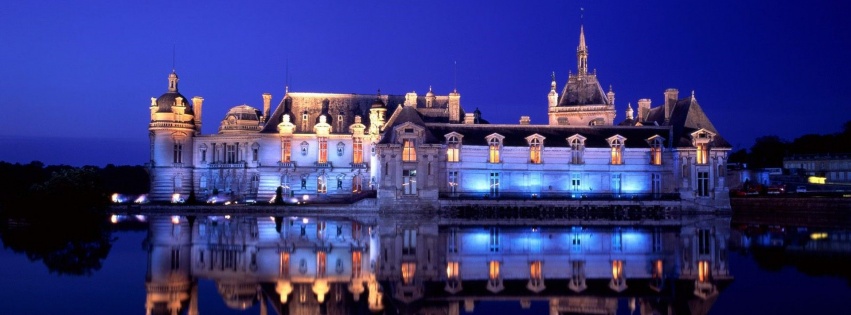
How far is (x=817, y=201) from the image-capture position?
49.7m

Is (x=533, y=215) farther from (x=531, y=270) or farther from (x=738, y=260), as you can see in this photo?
(x=531, y=270)

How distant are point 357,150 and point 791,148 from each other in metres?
68.4

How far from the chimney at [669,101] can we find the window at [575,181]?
9.30m

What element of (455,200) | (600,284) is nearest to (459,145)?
(455,200)

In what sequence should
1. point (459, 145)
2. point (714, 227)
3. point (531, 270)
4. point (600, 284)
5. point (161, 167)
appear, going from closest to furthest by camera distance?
1. point (600, 284)
2. point (531, 270)
3. point (714, 227)
4. point (459, 145)
5. point (161, 167)

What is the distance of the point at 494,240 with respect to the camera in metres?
32.0

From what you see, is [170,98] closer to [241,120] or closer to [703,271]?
[241,120]

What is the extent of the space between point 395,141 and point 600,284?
103 ft

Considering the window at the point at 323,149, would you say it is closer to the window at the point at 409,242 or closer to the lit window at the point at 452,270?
the window at the point at 409,242

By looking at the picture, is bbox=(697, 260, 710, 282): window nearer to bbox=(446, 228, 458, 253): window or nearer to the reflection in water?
the reflection in water

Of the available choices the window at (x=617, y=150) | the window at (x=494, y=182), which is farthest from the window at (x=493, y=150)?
the window at (x=617, y=150)

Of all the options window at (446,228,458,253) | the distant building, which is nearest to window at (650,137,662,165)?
window at (446,228,458,253)

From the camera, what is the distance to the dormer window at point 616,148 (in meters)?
54.5

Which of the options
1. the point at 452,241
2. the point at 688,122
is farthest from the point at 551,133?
the point at 452,241
